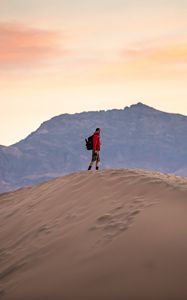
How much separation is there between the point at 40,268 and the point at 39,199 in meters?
6.88

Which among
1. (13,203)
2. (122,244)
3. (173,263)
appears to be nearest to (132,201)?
(122,244)

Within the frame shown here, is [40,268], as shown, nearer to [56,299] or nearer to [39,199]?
[56,299]

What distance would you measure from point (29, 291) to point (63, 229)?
3249 mm

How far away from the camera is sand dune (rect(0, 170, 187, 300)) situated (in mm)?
8797

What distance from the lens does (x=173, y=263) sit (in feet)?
29.7

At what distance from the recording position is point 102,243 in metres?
10.6

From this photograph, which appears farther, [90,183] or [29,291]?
[90,183]

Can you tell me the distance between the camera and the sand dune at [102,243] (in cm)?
880

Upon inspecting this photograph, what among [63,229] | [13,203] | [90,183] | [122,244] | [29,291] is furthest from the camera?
[13,203]

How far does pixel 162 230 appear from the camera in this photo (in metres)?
10.5

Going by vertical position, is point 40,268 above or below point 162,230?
below

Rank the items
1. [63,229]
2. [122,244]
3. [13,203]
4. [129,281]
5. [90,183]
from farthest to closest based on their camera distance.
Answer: [13,203] → [90,183] → [63,229] → [122,244] → [129,281]

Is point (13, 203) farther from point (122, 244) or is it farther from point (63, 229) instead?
point (122, 244)

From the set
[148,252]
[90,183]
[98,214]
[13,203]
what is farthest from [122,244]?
[13,203]
